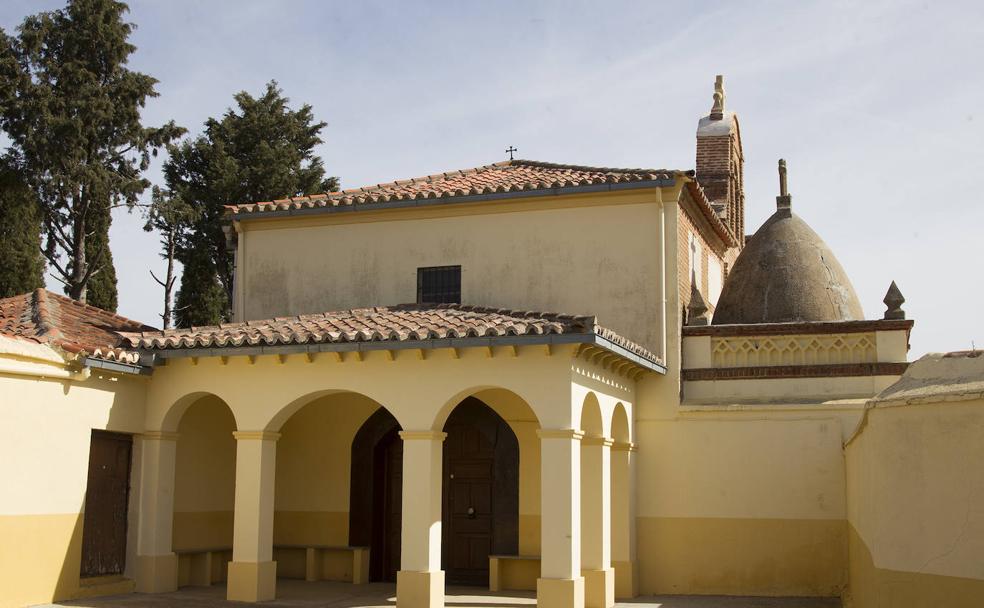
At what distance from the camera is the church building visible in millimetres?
12672

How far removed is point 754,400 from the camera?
15.7 m

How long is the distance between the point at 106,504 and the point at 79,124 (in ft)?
66.6

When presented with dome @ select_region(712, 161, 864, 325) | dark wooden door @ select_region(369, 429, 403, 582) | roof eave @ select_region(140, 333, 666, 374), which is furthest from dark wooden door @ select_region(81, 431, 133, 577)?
dome @ select_region(712, 161, 864, 325)

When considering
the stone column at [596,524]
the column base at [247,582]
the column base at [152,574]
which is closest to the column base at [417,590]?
the column base at [247,582]

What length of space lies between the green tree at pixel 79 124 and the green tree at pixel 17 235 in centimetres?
91

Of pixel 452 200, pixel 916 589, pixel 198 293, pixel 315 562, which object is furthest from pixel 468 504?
pixel 198 293

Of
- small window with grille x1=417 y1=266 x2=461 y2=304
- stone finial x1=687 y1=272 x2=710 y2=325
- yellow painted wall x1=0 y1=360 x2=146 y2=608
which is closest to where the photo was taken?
yellow painted wall x1=0 y1=360 x2=146 y2=608

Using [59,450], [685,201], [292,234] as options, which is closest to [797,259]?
[685,201]

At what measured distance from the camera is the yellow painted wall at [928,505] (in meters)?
8.45

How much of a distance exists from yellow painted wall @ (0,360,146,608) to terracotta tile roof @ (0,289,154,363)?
1.40ft

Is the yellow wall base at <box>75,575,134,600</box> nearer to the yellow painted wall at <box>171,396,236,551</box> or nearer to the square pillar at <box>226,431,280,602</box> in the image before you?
the yellow painted wall at <box>171,396,236,551</box>

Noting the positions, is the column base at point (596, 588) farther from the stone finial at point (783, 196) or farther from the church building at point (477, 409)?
the stone finial at point (783, 196)

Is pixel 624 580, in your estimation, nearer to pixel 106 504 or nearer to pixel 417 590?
pixel 417 590

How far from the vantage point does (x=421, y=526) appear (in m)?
12.7
